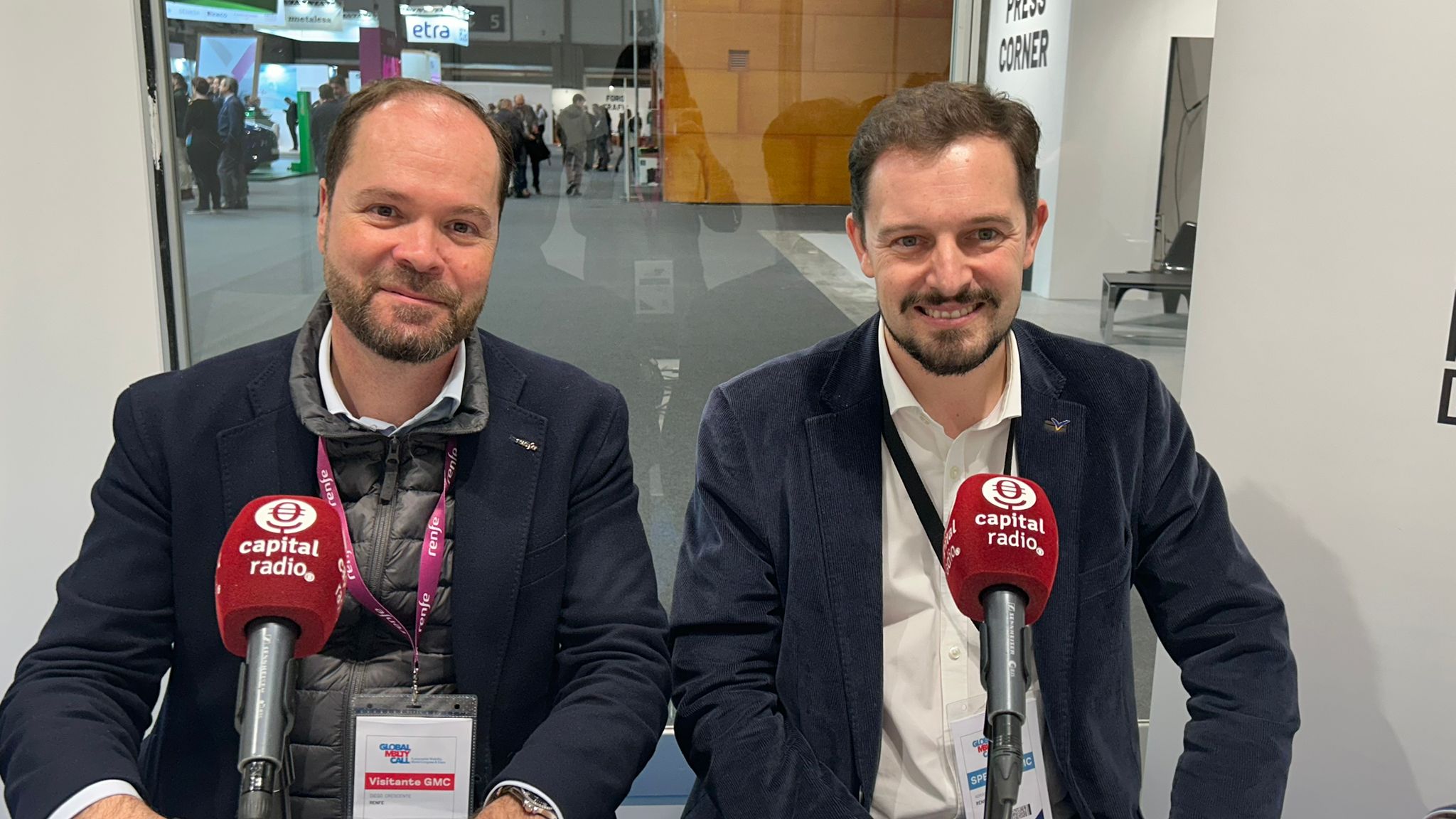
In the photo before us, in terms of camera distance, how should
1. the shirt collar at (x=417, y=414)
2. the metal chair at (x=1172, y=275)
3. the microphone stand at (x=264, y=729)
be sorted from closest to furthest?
the microphone stand at (x=264, y=729), the shirt collar at (x=417, y=414), the metal chair at (x=1172, y=275)

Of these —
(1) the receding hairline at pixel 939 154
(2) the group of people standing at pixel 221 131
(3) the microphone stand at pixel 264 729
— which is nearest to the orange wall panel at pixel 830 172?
(2) the group of people standing at pixel 221 131

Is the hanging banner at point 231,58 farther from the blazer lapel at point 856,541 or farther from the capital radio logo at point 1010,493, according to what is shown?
the capital radio logo at point 1010,493

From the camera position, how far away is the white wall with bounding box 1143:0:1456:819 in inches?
87.2

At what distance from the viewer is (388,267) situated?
1851 millimetres

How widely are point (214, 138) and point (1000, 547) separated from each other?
2.55 metres

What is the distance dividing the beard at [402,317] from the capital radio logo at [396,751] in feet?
1.89

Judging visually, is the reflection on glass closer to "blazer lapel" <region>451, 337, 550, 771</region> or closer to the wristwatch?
"blazer lapel" <region>451, 337, 550, 771</region>

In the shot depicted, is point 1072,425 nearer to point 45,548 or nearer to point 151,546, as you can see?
point 151,546

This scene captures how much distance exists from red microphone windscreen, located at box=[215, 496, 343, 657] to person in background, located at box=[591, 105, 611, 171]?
2076 millimetres

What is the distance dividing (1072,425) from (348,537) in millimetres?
1169

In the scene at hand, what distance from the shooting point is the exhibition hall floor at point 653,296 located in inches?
128

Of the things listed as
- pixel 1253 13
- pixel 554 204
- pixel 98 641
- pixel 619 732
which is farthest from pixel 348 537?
pixel 1253 13

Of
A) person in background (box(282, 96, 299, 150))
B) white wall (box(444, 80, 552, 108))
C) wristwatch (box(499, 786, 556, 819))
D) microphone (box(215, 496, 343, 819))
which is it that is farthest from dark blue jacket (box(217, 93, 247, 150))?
wristwatch (box(499, 786, 556, 819))

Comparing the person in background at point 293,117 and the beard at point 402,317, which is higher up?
the person in background at point 293,117
